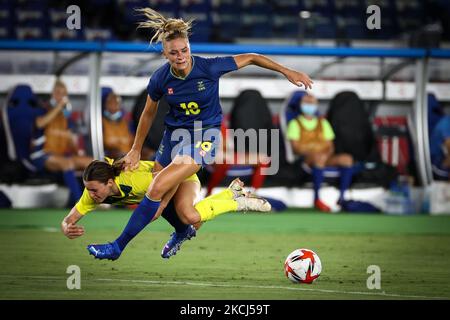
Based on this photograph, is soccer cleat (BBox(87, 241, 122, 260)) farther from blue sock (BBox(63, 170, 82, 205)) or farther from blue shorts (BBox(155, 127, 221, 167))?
blue sock (BBox(63, 170, 82, 205))

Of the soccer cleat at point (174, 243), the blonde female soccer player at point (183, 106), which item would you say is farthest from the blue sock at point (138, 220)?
the soccer cleat at point (174, 243)

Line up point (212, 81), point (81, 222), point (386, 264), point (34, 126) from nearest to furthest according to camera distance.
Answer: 1. point (212, 81)
2. point (386, 264)
3. point (81, 222)
4. point (34, 126)

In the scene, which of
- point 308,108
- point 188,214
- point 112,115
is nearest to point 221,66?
point 188,214

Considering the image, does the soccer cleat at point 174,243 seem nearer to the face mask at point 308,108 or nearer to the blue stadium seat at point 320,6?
the face mask at point 308,108

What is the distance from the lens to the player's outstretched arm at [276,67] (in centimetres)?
742

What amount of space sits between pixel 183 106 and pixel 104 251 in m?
1.36

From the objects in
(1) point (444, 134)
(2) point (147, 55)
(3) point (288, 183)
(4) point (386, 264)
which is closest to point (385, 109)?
(1) point (444, 134)

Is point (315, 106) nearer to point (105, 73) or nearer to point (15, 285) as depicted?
point (105, 73)

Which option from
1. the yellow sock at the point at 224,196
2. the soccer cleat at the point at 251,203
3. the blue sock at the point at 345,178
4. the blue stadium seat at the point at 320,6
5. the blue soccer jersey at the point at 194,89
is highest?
the blue stadium seat at the point at 320,6

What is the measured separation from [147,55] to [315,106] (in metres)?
2.67

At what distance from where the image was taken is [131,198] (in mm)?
8023

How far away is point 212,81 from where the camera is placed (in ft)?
25.7

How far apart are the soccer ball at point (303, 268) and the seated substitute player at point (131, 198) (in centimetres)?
117

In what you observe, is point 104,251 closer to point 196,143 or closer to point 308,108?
point 196,143
